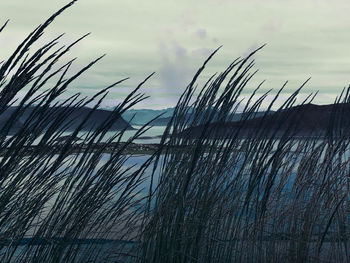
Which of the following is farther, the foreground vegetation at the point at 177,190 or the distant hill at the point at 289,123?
the distant hill at the point at 289,123

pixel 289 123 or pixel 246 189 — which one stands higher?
pixel 289 123

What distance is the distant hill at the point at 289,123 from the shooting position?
6.51 feet

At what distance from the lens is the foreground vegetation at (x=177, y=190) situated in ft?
4.64

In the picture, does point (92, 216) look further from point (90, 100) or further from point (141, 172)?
point (90, 100)

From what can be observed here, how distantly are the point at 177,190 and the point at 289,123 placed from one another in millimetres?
686

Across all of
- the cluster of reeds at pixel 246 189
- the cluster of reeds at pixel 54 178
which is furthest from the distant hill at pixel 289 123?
the cluster of reeds at pixel 54 178

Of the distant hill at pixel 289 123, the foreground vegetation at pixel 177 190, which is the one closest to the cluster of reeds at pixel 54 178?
the foreground vegetation at pixel 177 190

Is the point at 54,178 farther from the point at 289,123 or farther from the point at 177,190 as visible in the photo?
the point at 289,123

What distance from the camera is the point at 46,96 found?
133cm

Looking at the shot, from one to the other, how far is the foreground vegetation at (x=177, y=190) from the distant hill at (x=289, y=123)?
2cm

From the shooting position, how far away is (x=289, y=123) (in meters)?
2.21

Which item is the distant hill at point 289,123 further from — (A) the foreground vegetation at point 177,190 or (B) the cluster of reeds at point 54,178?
(B) the cluster of reeds at point 54,178

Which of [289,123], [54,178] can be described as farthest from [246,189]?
[54,178]

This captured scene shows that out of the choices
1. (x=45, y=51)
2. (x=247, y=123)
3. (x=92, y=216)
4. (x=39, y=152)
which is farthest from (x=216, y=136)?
(x=45, y=51)
